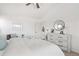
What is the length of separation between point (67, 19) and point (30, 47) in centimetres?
51

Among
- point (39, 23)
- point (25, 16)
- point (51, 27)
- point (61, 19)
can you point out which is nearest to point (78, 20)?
point (61, 19)

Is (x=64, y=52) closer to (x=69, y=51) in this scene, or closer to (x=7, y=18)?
(x=69, y=51)

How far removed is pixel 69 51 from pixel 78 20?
0.34 meters

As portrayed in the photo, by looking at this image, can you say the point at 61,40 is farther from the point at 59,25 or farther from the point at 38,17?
the point at 38,17

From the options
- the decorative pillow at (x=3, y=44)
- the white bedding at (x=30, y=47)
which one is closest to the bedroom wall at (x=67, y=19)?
the white bedding at (x=30, y=47)

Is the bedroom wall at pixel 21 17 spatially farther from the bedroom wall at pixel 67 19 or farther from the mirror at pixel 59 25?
the mirror at pixel 59 25

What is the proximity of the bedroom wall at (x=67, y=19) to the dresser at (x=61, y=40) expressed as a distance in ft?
0.17

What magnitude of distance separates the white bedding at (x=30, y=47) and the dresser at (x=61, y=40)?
0.18 feet

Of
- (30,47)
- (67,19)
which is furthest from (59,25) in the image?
(30,47)

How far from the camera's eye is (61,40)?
1076 mm

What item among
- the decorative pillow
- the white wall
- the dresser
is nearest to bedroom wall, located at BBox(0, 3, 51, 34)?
the white wall

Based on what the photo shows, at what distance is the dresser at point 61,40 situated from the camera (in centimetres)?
103

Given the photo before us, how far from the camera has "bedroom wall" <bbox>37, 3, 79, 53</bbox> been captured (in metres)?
0.96

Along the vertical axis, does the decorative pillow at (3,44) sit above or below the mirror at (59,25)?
below
